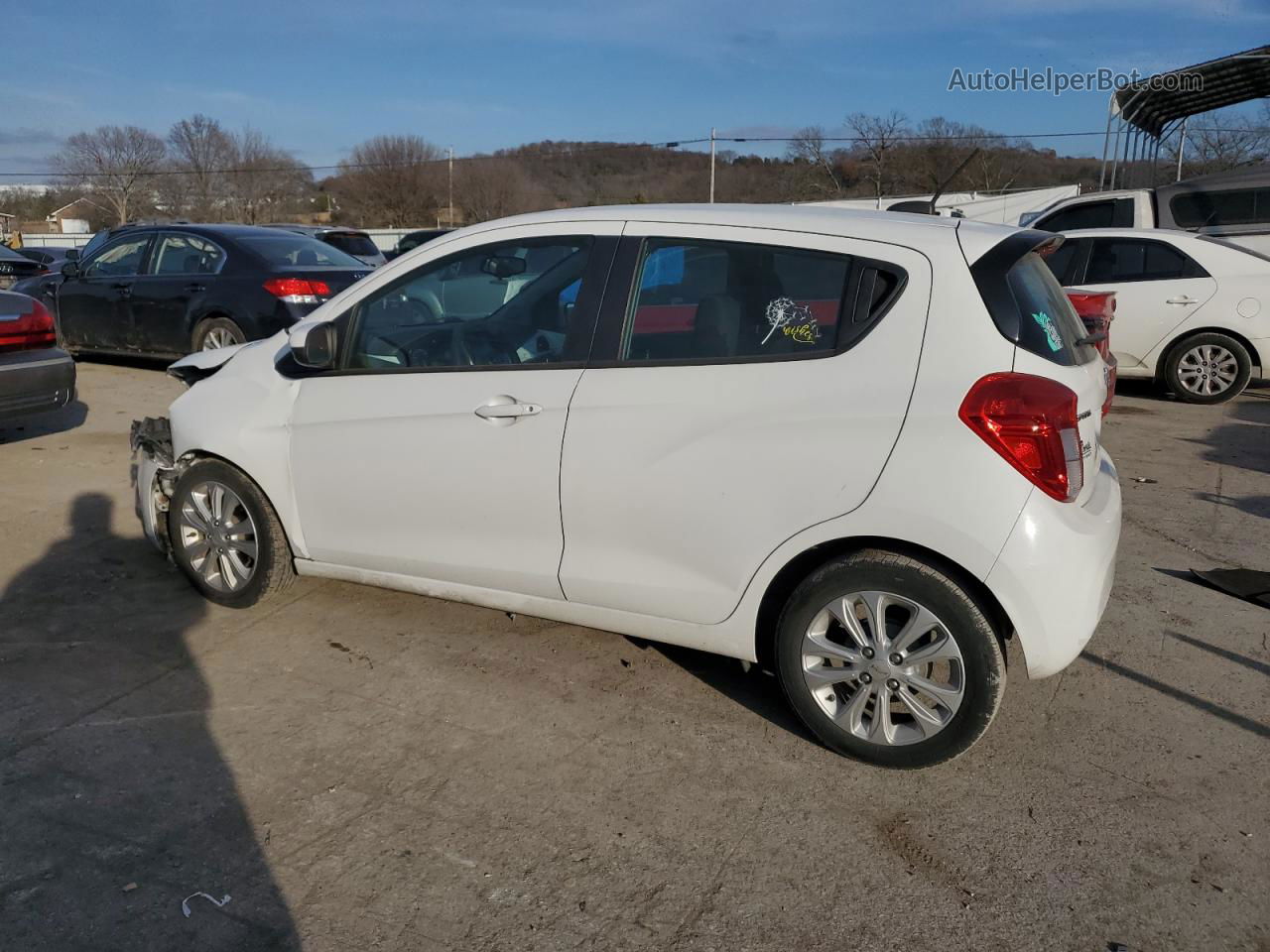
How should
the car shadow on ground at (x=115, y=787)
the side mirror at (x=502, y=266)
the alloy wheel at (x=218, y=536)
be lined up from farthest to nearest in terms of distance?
the alloy wheel at (x=218, y=536) < the side mirror at (x=502, y=266) < the car shadow on ground at (x=115, y=787)

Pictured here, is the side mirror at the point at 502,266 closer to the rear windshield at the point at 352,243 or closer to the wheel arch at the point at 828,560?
the wheel arch at the point at 828,560

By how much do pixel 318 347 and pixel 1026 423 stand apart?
2750mm

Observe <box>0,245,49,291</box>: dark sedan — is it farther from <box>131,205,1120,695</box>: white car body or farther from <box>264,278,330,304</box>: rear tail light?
<box>131,205,1120,695</box>: white car body

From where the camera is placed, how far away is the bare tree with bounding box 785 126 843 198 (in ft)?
123

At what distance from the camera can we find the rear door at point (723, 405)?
10.5 ft

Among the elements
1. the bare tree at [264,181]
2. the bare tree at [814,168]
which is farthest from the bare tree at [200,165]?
the bare tree at [814,168]

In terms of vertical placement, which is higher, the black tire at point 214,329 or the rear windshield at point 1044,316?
the rear windshield at point 1044,316

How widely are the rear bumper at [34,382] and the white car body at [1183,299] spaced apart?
351 inches

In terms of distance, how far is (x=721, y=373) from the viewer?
3.36 metres

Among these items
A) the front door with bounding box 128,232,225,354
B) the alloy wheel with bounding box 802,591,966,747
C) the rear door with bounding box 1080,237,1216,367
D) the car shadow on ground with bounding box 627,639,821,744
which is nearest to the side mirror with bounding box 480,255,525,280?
the car shadow on ground with bounding box 627,639,821,744

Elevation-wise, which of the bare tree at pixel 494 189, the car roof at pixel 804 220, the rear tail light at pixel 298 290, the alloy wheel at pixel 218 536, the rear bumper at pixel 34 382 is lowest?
the alloy wheel at pixel 218 536

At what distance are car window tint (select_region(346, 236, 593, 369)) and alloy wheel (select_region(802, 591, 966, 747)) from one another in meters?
1.39

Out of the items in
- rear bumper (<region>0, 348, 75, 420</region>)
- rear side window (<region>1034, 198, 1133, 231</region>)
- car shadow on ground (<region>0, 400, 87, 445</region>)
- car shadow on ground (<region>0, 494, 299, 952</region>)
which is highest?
rear side window (<region>1034, 198, 1133, 231</region>)

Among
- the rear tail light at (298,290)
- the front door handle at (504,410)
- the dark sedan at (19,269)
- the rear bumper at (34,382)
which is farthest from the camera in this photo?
the dark sedan at (19,269)
